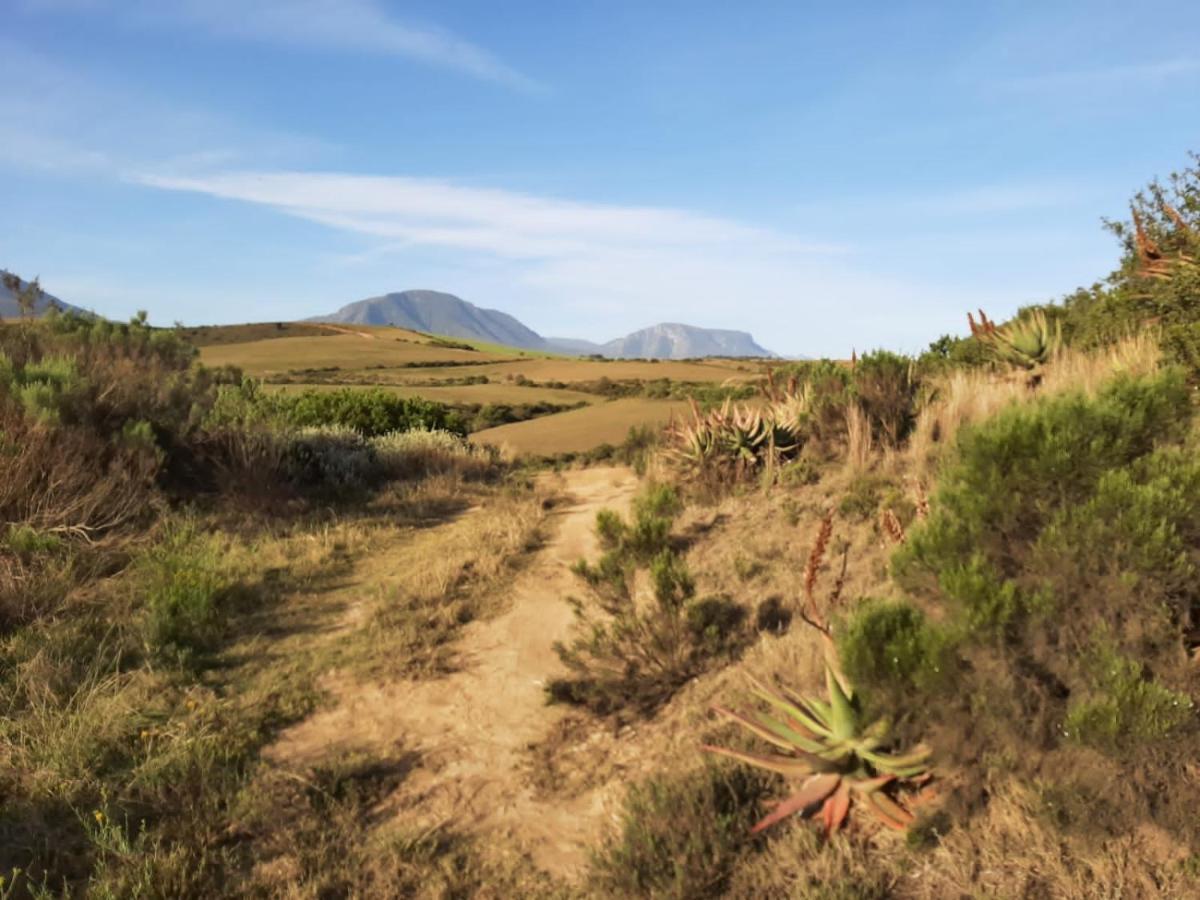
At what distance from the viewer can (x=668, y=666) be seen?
5191 mm

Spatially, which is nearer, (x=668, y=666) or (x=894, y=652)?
(x=894, y=652)

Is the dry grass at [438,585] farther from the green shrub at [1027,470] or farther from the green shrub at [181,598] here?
the green shrub at [1027,470]

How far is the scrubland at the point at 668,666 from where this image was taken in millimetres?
3186

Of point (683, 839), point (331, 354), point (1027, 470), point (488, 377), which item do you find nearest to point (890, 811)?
point (683, 839)

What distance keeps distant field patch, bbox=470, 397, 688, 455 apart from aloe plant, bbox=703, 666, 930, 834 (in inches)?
524

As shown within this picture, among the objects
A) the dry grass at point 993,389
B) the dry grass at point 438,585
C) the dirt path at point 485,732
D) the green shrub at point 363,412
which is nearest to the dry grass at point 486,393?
the green shrub at point 363,412

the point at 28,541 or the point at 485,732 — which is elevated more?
the point at 28,541

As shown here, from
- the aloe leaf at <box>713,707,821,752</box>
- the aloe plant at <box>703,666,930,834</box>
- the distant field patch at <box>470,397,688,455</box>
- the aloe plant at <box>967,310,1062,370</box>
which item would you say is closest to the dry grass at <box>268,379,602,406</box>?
the distant field patch at <box>470,397,688,455</box>

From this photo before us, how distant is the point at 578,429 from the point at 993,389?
44.1 feet

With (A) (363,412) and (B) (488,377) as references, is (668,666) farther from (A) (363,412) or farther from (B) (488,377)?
(B) (488,377)

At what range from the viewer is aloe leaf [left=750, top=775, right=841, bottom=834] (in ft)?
10.9

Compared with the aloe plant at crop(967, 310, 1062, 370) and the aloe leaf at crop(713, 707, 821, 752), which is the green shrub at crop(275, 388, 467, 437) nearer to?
the aloe plant at crop(967, 310, 1062, 370)

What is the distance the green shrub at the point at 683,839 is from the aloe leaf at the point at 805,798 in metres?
0.13

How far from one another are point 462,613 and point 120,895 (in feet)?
11.9
